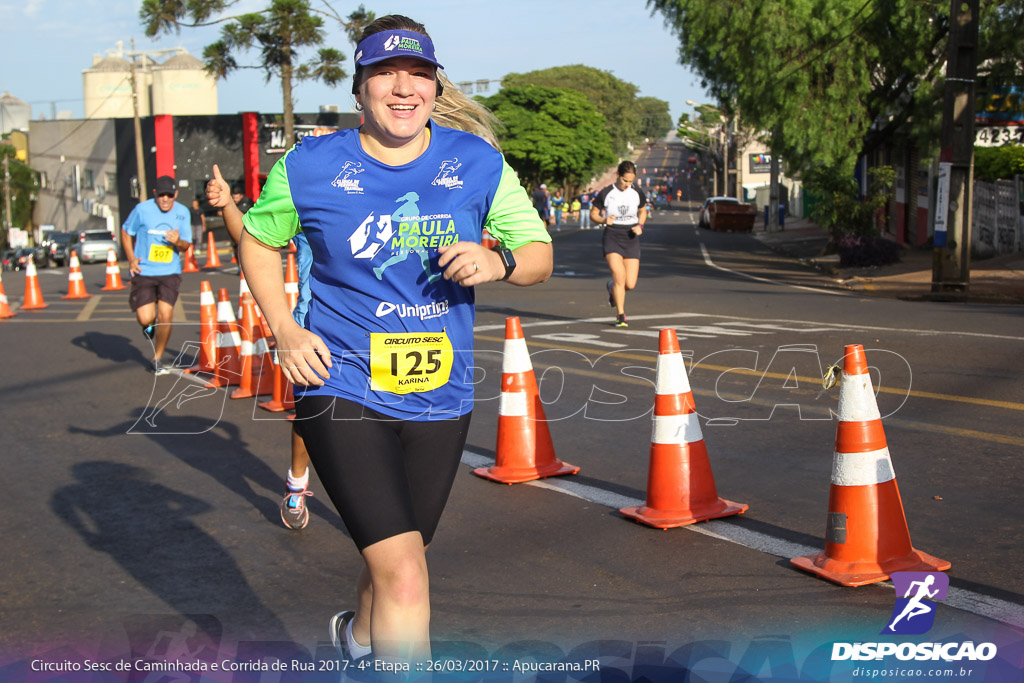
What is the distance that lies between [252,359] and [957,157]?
12.7 meters

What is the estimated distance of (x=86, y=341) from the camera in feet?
47.4

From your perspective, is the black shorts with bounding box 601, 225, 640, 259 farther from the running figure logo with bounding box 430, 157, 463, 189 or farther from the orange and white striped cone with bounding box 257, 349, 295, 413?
the running figure logo with bounding box 430, 157, 463, 189

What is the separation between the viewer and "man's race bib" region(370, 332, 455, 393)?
3.15 metres

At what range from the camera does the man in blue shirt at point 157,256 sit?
11.0 meters

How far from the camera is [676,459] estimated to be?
17.7 ft

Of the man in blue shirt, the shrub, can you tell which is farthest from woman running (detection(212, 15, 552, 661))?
the shrub

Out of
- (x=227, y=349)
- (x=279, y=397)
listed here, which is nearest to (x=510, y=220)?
(x=279, y=397)

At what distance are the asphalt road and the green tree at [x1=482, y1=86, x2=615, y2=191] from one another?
263ft

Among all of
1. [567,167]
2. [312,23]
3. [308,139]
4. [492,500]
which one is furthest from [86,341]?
[567,167]

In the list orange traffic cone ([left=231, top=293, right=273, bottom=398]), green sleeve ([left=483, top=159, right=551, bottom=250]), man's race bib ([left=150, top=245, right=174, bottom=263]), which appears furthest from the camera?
man's race bib ([left=150, top=245, right=174, bottom=263])

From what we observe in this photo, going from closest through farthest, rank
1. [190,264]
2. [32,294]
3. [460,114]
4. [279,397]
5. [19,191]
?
[460,114] → [279,397] → [32,294] → [190,264] → [19,191]

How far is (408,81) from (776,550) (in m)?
2.83

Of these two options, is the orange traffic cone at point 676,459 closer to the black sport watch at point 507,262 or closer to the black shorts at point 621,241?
the black sport watch at point 507,262

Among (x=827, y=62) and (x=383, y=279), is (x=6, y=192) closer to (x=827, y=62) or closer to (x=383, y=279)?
(x=827, y=62)
